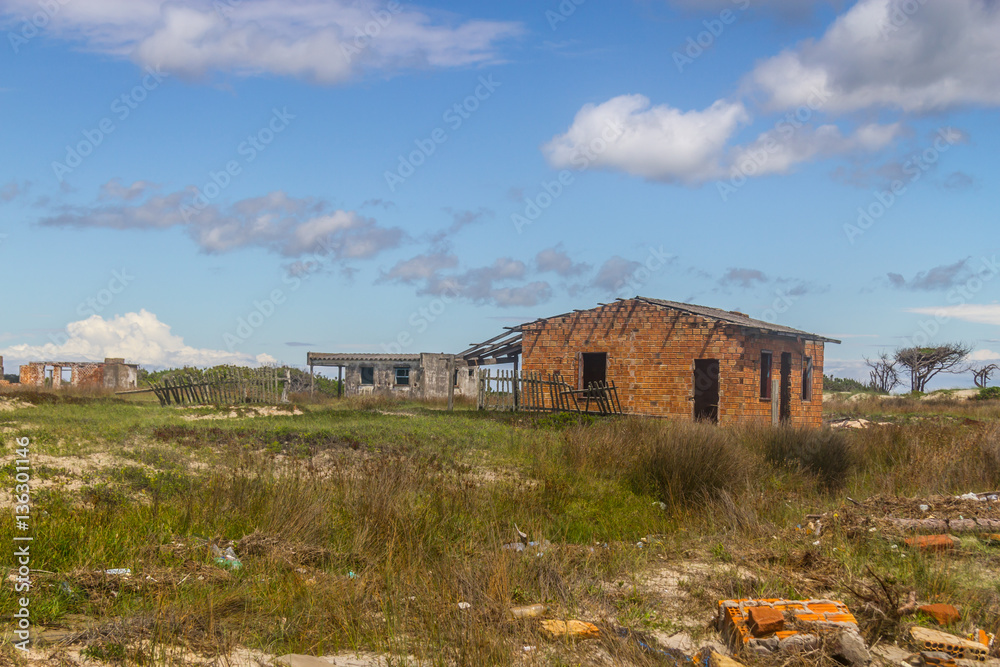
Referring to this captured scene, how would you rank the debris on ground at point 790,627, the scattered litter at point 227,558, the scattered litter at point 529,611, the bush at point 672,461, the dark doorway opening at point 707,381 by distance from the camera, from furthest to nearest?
the dark doorway opening at point 707,381
the bush at point 672,461
the scattered litter at point 227,558
the scattered litter at point 529,611
the debris on ground at point 790,627

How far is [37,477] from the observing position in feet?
25.6

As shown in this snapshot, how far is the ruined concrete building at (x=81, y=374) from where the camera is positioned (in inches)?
1454

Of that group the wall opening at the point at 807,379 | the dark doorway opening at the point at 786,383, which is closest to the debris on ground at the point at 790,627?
the dark doorway opening at the point at 786,383

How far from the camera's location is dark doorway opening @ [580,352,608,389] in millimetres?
21781

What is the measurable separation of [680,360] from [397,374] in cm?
1824

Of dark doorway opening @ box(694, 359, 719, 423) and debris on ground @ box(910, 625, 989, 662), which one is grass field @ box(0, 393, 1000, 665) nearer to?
debris on ground @ box(910, 625, 989, 662)

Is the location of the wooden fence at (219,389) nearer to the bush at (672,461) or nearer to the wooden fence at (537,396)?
the wooden fence at (537,396)

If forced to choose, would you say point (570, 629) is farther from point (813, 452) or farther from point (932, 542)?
point (813, 452)

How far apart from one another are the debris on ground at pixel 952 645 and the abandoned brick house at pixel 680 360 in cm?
1396

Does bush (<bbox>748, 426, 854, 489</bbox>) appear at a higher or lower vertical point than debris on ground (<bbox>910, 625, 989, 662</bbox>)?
higher

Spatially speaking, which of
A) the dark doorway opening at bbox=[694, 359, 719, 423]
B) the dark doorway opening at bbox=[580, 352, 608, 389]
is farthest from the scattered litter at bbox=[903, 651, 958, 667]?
the dark doorway opening at bbox=[580, 352, 608, 389]

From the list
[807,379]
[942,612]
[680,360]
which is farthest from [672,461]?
[807,379]

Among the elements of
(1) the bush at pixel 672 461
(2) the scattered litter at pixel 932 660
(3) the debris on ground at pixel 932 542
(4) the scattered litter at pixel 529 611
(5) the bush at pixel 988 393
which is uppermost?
(5) the bush at pixel 988 393

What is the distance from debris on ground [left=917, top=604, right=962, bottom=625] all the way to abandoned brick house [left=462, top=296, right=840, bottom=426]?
1333cm
